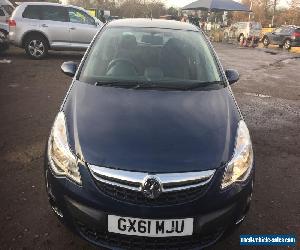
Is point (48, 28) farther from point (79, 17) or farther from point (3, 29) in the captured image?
point (3, 29)

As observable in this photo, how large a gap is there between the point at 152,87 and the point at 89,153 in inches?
42.8

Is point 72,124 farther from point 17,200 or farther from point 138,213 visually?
point 17,200

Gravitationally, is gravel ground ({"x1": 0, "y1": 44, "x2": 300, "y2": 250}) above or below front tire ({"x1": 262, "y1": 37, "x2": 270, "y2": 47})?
above

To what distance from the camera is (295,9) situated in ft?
143

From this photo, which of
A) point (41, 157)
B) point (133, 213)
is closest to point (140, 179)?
point (133, 213)

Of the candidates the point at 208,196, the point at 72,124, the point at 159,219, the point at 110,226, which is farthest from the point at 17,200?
the point at 208,196

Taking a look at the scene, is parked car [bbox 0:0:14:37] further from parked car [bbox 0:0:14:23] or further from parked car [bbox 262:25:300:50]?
parked car [bbox 262:25:300:50]

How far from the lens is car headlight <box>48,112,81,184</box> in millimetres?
2480

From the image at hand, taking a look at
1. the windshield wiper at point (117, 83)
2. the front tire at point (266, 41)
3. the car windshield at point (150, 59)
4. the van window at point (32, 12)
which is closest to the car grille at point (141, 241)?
the windshield wiper at point (117, 83)

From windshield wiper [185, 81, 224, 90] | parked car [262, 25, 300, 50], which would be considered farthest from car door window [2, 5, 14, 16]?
A: parked car [262, 25, 300, 50]

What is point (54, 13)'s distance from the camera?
1184 cm

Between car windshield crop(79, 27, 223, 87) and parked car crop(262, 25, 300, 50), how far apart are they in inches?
835

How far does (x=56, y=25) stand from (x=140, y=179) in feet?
34.2

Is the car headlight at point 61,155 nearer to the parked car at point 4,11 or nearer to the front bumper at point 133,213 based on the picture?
the front bumper at point 133,213
